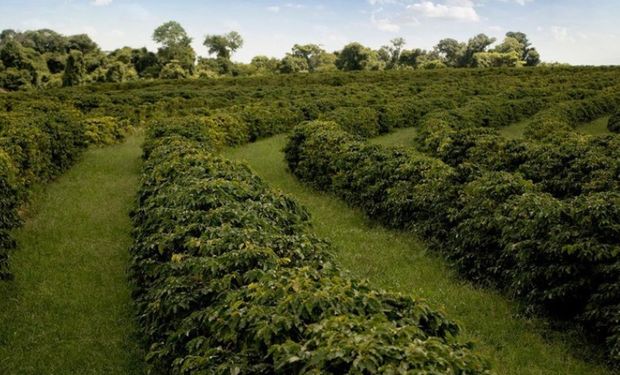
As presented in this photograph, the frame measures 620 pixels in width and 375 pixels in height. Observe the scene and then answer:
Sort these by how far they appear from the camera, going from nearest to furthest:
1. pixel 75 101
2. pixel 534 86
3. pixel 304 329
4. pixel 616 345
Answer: pixel 304 329
pixel 616 345
pixel 75 101
pixel 534 86

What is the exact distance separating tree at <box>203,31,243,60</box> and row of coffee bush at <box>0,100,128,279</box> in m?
80.6

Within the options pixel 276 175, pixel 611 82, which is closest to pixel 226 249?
pixel 276 175

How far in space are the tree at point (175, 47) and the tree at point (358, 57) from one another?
77.8ft

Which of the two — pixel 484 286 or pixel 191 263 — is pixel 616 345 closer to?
pixel 484 286

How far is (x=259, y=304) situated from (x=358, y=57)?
84.4 metres

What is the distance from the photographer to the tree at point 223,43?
102500 mm

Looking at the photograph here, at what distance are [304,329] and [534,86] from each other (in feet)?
151

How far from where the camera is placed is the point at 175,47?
8062 centimetres

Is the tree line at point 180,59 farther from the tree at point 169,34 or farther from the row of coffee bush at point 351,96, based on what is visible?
the row of coffee bush at point 351,96

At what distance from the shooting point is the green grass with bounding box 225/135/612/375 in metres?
7.74

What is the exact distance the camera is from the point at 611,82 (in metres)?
46.8

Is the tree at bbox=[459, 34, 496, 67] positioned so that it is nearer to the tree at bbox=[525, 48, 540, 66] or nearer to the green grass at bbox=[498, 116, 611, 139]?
the tree at bbox=[525, 48, 540, 66]

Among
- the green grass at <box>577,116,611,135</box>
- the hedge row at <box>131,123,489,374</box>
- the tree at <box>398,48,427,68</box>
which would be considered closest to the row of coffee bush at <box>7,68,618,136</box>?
the green grass at <box>577,116,611,135</box>

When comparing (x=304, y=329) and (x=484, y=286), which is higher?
(x=304, y=329)
